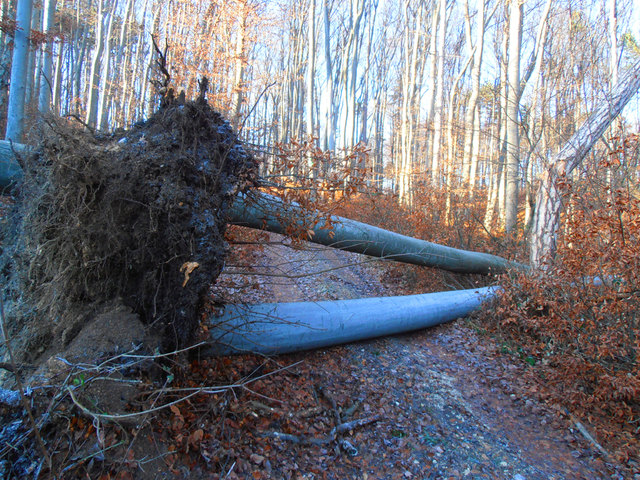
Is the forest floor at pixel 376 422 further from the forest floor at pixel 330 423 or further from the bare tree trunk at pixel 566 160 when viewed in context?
the bare tree trunk at pixel 566 160

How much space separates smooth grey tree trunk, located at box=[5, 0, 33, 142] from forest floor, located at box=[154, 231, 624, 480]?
8.31 meters

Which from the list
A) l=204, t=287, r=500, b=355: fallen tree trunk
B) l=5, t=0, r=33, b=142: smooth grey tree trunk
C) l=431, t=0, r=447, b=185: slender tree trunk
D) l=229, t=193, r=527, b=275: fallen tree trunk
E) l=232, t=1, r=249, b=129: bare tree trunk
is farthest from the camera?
l=431, t=0, r=447, b=185: slender tree trunk

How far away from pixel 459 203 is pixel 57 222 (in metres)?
8.90

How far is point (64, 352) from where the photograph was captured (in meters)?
2.58

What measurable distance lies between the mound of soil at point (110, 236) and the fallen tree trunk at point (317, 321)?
64 centimetres

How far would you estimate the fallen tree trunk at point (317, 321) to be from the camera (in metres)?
3.64

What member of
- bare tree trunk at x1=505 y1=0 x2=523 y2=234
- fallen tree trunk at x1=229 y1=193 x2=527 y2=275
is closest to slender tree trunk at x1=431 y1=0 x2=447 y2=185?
bare tree trunk at x1=505 y1=0 x2=523 y2=234

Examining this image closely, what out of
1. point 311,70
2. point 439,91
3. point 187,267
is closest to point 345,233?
point 187,267

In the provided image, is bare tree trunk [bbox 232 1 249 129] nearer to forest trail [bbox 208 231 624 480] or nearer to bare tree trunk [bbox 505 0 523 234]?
bare tree trunk [bbox 505 0 523 234]

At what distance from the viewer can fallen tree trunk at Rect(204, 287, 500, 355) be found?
3636 mm

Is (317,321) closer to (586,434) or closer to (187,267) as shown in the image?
(187,267)

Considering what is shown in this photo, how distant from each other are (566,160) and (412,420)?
195 inches

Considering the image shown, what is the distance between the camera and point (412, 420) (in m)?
3.70

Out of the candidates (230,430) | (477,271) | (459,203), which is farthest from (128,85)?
(230,430)
